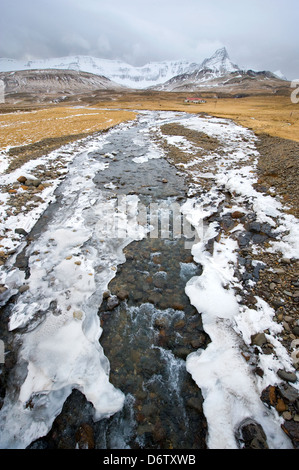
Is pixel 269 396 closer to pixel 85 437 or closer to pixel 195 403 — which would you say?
pixel 195 403

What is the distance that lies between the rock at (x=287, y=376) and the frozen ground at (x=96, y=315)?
0.10 m

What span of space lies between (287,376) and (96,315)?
4152mm

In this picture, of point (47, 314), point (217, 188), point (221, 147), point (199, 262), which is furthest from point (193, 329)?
point (221, 147)

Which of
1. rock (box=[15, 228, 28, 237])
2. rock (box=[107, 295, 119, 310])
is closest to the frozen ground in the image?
rock (box=[107, 295, 119, 310])

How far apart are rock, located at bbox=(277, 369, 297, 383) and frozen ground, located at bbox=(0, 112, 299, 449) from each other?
0.10 m

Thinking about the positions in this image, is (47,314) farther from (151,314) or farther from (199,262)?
(199,262)

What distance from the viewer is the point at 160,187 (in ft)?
40.6

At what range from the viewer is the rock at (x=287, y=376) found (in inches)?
151

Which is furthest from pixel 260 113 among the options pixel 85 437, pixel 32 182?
pixel 85 437

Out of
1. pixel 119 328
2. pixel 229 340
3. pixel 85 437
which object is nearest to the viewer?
pixel 85 437

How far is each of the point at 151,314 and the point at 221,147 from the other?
18.1m

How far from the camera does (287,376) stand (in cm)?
387

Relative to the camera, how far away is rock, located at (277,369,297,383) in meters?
3.83

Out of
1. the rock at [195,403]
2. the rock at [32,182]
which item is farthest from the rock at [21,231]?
the rock at [195,403]
